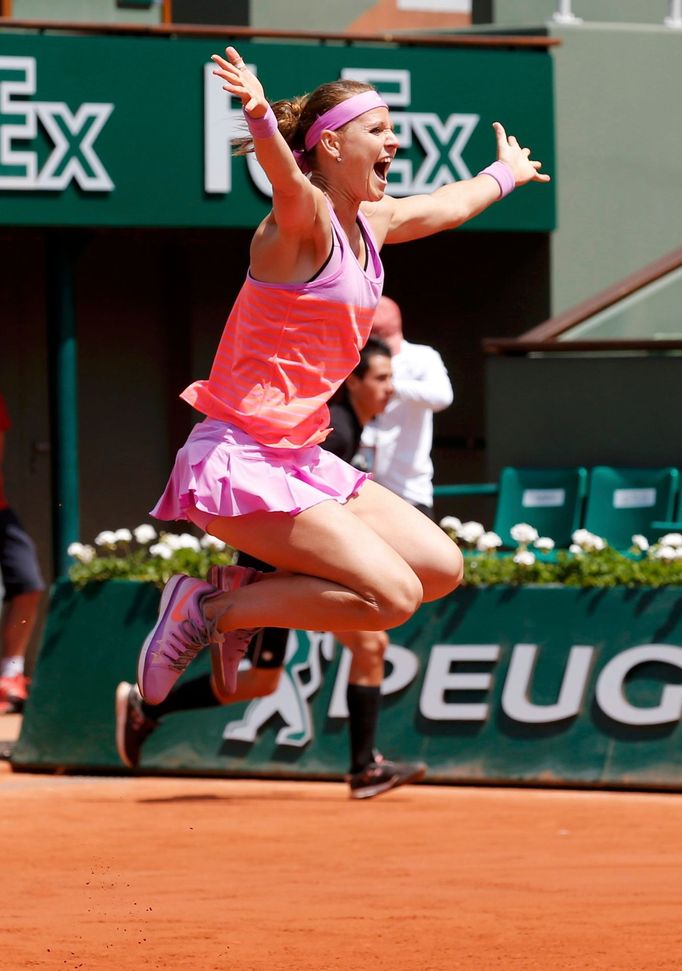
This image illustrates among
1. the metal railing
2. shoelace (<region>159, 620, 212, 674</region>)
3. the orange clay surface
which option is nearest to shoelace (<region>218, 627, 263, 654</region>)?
shoelace (<region>159, 620, 212, 674</region>)

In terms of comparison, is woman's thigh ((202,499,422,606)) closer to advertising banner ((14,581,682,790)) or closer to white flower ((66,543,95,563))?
advertising banner ((14,581,682,790))

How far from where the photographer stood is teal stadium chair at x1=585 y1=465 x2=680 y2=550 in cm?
1077

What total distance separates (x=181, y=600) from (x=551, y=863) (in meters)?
2.24

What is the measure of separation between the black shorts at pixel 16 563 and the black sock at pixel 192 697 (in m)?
2.42

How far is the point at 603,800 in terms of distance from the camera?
26.8 feet

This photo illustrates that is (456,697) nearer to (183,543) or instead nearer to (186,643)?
(183,543)

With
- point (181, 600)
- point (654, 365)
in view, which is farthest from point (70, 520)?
point (181, 600)

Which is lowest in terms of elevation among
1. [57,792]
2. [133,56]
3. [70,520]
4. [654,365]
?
[57,792]

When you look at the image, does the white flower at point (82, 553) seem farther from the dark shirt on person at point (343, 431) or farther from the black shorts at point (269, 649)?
the dark shirt on person at point (343, 431)

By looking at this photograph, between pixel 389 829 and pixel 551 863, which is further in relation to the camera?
pixel 389 829

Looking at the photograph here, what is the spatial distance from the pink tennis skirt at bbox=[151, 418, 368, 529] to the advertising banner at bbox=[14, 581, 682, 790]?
3.37 meters

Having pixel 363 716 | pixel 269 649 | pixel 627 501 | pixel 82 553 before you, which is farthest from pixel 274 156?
pixel 627 501

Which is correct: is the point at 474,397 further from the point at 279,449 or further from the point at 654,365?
the point at 279,449

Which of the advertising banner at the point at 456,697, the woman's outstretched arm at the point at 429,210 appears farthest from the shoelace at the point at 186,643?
the advertising banner at the point at 456,697
